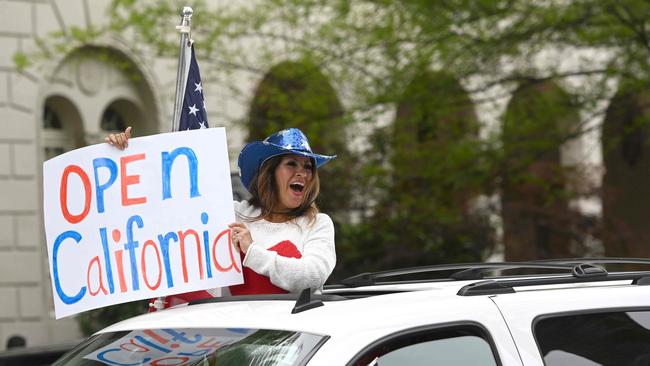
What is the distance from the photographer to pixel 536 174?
1542cm

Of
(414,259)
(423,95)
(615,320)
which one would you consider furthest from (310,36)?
(615,320)

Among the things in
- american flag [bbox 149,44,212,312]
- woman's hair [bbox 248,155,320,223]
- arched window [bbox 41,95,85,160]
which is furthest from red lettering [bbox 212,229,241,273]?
arched window [bbox 41,95,85,160]

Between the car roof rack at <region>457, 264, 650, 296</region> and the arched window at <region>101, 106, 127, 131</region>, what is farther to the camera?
the arched window at <region>101, 106, 127, 131</region>

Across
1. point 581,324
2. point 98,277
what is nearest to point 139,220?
point 98,277

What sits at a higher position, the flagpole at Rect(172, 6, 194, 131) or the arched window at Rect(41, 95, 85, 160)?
the arched window at Rect(41, 95, 85, 160)

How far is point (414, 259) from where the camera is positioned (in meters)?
16.8

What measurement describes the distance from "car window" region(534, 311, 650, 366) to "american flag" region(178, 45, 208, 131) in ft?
6.75

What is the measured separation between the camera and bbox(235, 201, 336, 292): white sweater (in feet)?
15.7

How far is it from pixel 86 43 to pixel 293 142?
1259 centimetres

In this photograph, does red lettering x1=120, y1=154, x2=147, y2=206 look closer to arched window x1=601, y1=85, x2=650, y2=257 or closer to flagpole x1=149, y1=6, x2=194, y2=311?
flagpole x1=149, y1=6, x2=194, y2=311

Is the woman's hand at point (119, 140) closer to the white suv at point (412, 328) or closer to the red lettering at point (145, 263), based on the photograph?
the red lettering at point (145, 263)

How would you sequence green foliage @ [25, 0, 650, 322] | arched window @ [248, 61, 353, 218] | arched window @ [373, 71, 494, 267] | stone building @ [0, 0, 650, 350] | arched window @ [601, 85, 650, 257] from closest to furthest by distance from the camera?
green foliage @ [25, 0, 650, 322] < arched window @ [373, 71, 494, 267] < arched window @ [601, 85, 650, 257] < arched window @ [248, 61, 353, 218] < stone building @ [0, 0, 650, 350]

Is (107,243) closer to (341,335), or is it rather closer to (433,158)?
(341,335)

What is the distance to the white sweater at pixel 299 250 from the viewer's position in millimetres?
4785
